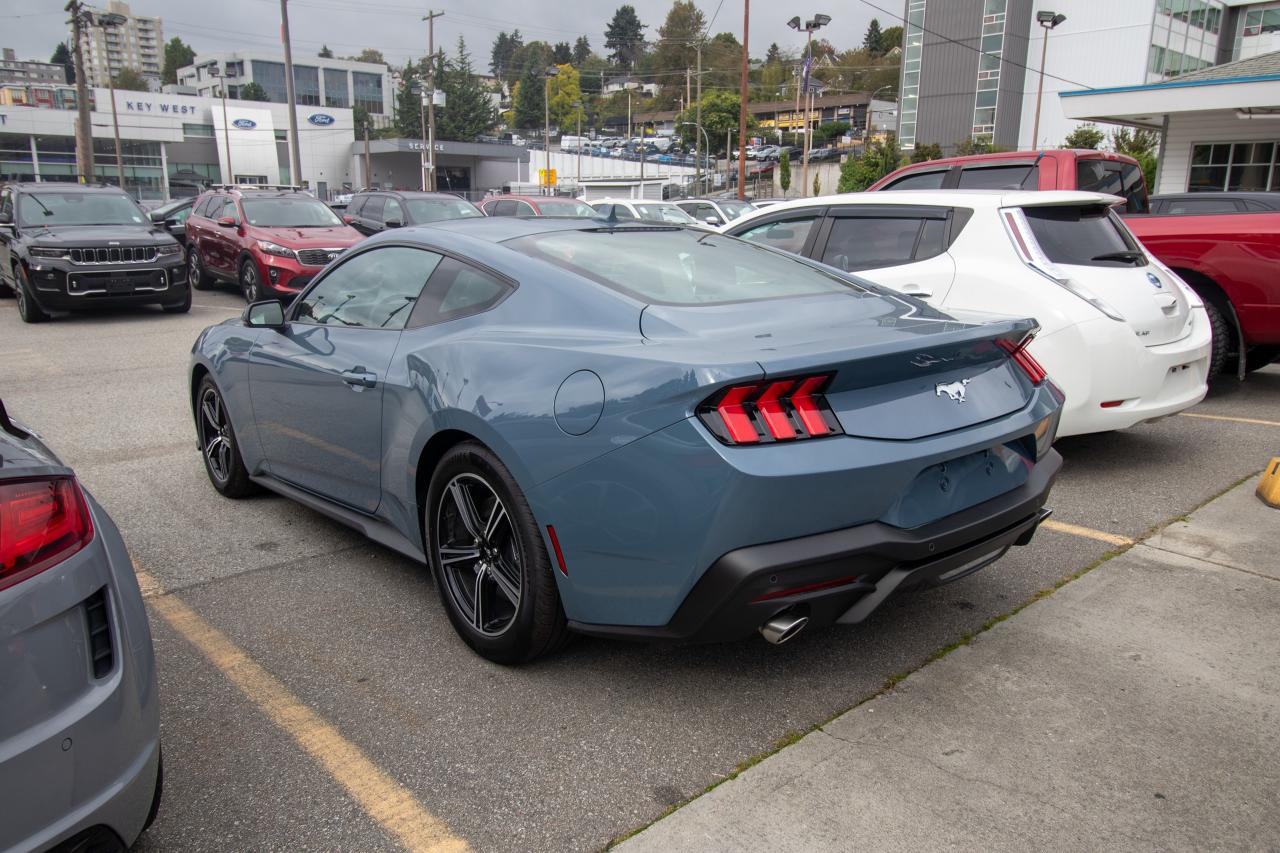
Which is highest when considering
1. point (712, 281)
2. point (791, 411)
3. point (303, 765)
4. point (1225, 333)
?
point (712, 281)

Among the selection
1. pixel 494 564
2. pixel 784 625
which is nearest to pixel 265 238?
pixel 494 564

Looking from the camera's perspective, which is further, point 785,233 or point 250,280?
point 250,280

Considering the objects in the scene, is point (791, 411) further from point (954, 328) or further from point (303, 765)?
point (303, 765)

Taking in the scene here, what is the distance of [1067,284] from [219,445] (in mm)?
4706

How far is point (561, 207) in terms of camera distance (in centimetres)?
1809

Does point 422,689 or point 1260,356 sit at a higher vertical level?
point 1260,356

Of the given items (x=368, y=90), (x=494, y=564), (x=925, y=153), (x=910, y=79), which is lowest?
(x=494, y=564)

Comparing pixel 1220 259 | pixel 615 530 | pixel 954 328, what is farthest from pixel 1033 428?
pixel 1220 259

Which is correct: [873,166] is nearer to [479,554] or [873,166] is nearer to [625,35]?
[479,554]

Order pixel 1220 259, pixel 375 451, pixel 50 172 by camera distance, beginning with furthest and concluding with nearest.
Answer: pixel 50 172, pixel 1220 259, pixel 375 451

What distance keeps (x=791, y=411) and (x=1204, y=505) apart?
343 cm

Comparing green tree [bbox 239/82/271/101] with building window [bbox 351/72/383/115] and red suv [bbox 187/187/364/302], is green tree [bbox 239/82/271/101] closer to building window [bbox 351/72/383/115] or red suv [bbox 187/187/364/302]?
building window [bbox 351/72/383/115]

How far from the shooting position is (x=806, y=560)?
2604 mm

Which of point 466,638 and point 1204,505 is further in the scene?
point 1204,505
